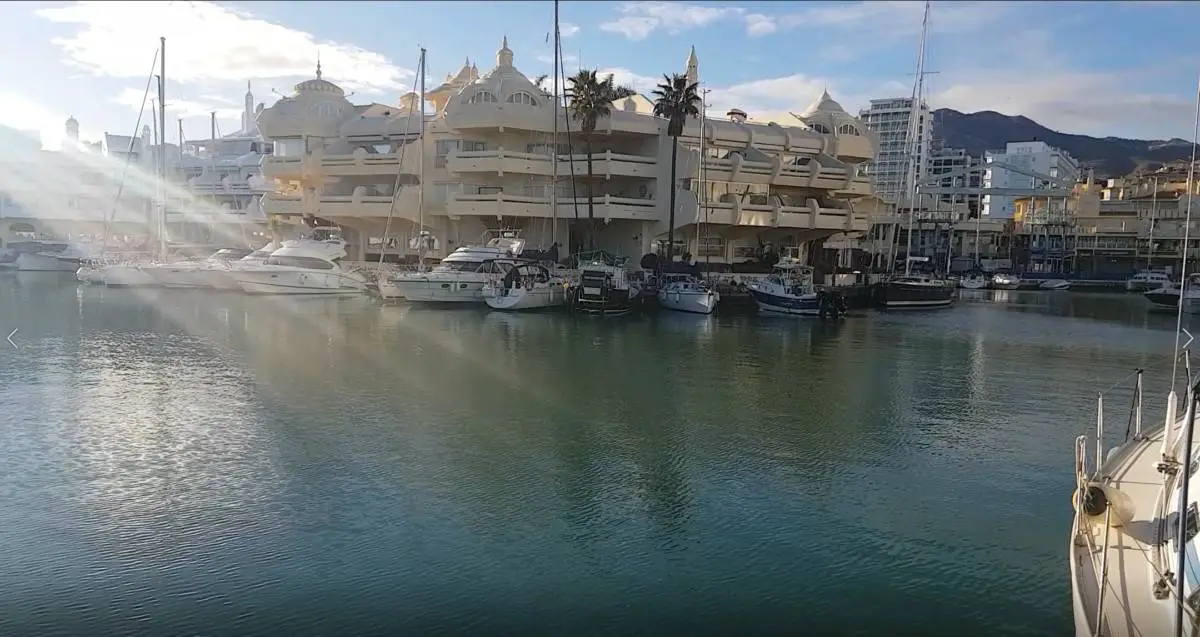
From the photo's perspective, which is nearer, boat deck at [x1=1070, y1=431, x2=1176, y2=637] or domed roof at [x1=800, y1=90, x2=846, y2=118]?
boat deck at [x1=1070, y1=431, x2=1176, y2=637]

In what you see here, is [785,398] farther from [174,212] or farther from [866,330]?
[174,212]

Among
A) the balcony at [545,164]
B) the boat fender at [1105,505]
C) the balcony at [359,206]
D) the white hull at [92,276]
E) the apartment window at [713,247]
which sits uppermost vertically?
the balcony at [545,164]

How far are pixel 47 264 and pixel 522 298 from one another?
2118 inches

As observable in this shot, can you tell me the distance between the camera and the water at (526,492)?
10.8 m

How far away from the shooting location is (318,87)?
69.9 m

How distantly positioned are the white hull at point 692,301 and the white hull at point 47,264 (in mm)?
57136

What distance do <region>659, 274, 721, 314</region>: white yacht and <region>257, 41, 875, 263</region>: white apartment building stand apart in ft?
24.6

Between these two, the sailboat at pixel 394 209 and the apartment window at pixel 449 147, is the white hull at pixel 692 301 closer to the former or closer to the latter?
the sailboat at pixel 394 209

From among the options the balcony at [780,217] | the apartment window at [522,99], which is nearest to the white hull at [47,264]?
the apartment window at [522,99]

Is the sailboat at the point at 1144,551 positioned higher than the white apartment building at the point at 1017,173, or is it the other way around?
the white apartment building at the point at 1017,173

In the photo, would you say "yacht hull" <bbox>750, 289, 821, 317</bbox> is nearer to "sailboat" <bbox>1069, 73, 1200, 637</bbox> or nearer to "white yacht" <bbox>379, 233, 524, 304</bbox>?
"white yacht" <bbox>379, 233, 524, 304</bbox>

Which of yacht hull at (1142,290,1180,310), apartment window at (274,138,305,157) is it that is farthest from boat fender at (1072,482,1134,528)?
apartment window at (274,138,305,157)

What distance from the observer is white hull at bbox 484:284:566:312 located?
161ft

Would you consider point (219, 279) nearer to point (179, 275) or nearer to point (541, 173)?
point (179, 275)
